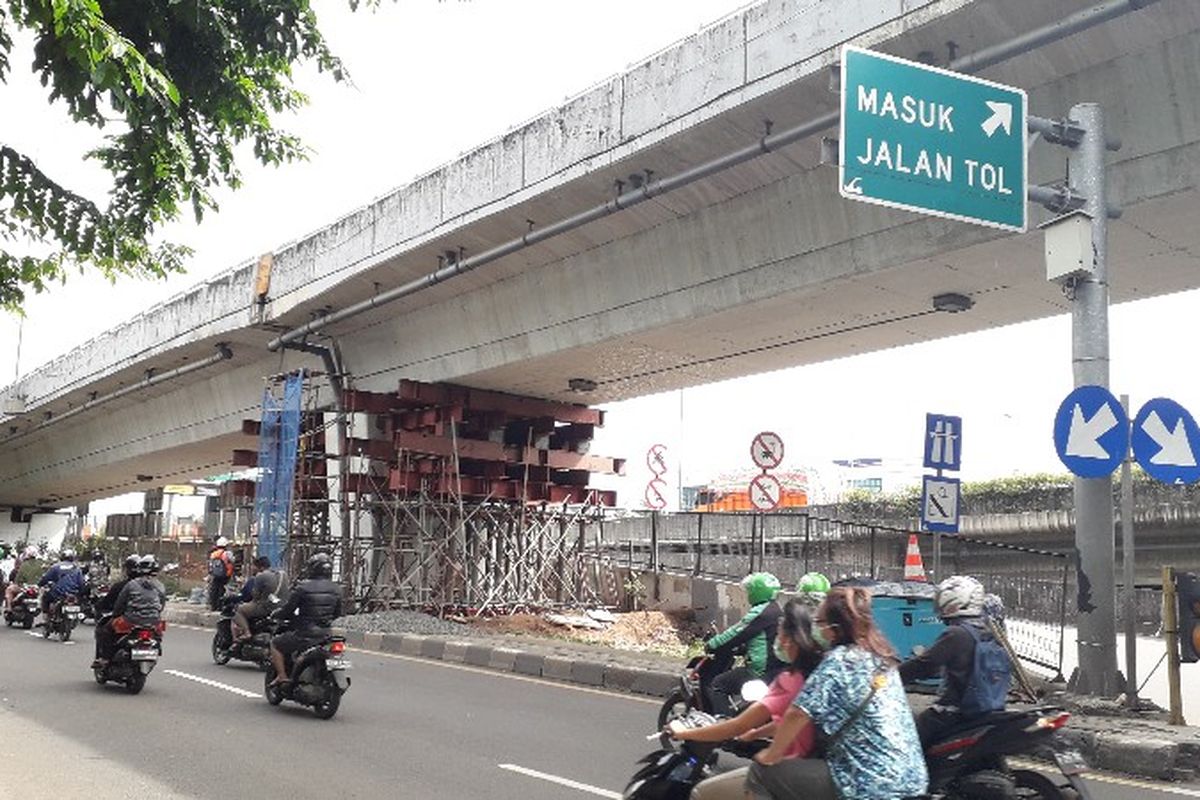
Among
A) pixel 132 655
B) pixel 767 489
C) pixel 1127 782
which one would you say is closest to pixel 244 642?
pixel 132 655

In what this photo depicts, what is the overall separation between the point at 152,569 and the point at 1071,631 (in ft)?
41.4

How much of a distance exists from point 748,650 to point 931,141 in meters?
4.44

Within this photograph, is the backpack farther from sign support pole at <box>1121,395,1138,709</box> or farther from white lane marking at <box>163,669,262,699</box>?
white lane marking at <box>163,669,262,699</box>

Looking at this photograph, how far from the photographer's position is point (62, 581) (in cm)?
1659

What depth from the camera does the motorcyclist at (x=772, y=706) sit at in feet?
13.9

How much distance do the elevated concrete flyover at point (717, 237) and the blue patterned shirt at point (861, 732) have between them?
7.07m

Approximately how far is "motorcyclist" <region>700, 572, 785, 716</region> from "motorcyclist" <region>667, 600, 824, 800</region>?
8.32ft

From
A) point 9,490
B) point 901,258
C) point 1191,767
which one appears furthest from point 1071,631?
point 9,490

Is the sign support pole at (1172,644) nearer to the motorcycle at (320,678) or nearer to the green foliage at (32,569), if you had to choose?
the motorcycle at (320,678)

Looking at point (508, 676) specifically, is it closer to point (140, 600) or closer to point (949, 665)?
point (140, 600)

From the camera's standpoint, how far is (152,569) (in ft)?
37.1

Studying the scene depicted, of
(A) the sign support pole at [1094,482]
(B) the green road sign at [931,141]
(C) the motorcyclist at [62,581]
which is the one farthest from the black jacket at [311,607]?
(C) the motorcyclist at [62,581]

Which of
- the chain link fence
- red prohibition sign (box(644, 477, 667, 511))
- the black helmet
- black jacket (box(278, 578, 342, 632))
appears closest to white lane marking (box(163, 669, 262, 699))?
black jacket (box(278, 578, 342, 632))

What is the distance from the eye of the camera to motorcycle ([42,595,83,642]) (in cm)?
1620
